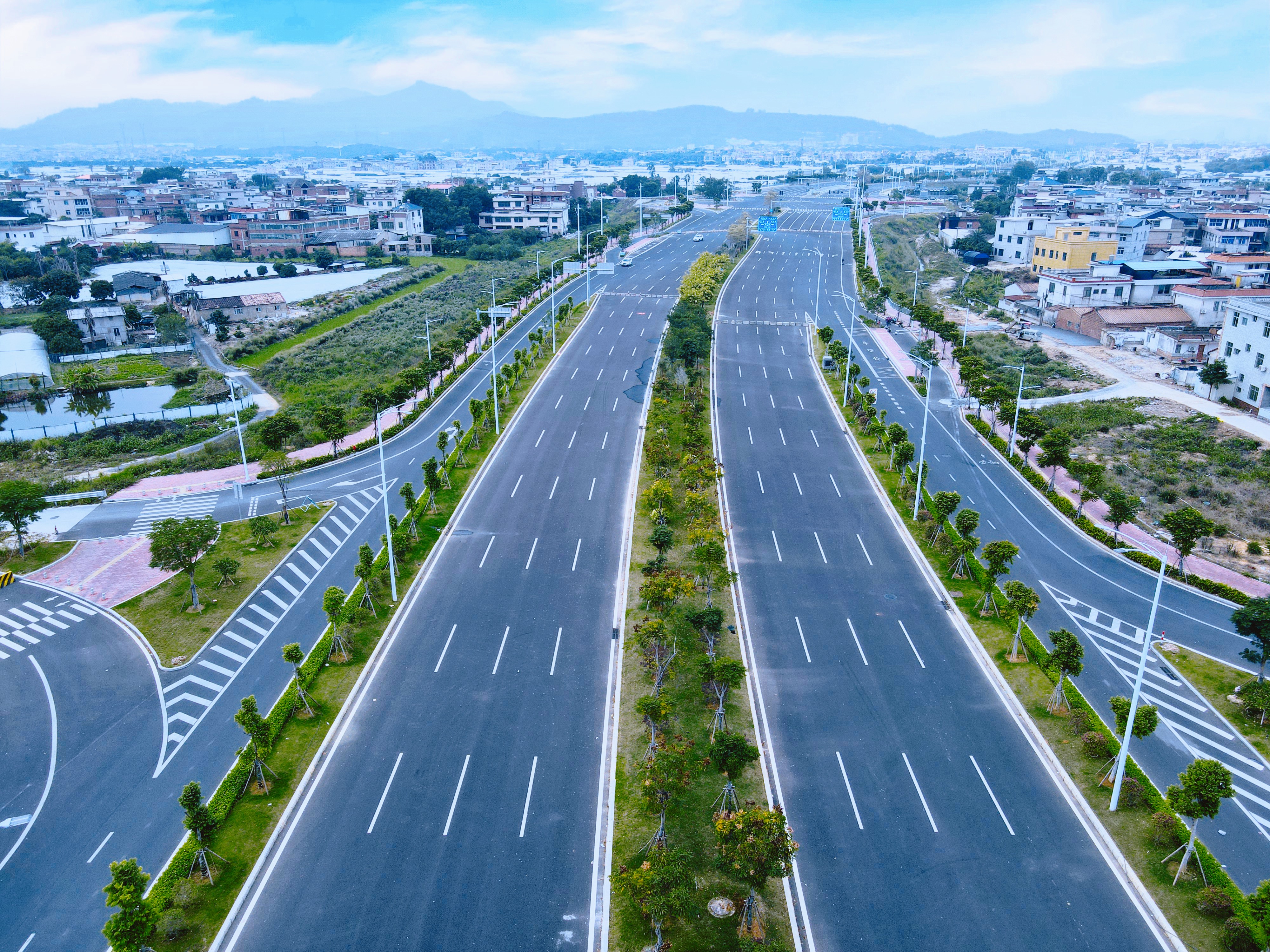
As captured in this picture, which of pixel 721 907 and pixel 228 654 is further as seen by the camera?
pixel 228 654

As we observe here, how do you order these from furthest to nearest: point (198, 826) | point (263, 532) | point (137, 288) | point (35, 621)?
point (137, 288) → point (263, 532) → point (35, 621) → point (198, 826)

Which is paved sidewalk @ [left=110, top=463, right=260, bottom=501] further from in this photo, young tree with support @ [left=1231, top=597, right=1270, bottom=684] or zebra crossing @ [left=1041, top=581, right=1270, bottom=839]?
young tree with support @ [left=1231, top=597, right=1270, bottom=684]

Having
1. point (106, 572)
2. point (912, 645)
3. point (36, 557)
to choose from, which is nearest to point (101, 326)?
point (36, 557)

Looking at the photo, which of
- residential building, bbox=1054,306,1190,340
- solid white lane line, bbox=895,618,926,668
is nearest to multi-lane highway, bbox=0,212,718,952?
solid white lane line, bbox=895,618,926,668

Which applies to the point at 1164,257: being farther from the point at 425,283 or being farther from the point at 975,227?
the point at 425,283

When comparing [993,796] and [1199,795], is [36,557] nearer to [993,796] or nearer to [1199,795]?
[993,796]

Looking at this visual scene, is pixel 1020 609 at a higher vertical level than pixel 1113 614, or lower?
higher
